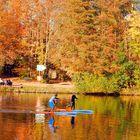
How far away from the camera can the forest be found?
235 feet

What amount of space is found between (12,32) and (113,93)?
17.5 metres

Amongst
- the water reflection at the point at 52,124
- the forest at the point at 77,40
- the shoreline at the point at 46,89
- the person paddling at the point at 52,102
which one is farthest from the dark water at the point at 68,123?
the forest at the point at 77,40

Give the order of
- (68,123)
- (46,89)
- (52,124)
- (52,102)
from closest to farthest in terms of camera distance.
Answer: (52,124)
(68,123)
(52,102)
(46,89)

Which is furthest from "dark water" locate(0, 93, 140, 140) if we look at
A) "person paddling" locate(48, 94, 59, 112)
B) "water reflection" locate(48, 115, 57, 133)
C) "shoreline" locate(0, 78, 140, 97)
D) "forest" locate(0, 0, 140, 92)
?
"forest" locate(0, 0, 140, 92)

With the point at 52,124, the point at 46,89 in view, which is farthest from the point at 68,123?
the point at 46,89

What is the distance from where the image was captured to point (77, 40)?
7231 centimetres

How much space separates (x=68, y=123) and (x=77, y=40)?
111 ft

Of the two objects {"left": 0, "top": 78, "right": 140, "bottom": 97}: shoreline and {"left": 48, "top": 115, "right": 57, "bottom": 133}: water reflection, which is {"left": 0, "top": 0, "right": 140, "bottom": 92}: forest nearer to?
{"left": 0, "top": 78, "right": 140, "bottom": 97}: shoreline

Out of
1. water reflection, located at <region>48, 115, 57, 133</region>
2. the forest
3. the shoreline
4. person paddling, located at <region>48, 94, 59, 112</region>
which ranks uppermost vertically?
the forest

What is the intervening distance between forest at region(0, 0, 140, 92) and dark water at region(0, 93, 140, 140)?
18.5m

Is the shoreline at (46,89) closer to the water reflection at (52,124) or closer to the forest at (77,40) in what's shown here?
the forest at (77,40)

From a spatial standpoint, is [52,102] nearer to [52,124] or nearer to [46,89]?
[52,124]

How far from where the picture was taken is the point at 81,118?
43.1 m

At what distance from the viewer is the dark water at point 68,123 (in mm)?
32981
